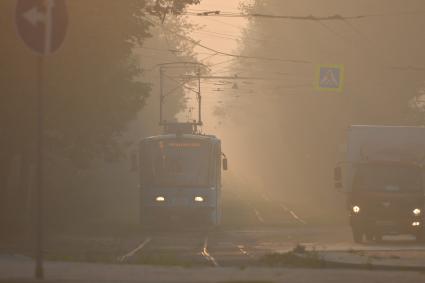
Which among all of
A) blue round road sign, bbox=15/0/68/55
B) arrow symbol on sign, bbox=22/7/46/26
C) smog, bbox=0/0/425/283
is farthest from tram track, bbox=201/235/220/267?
arrow symbol on sign, bbox=22/7/46/26

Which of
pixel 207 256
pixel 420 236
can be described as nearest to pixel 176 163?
pixel 420 236

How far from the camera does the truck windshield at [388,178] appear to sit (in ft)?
112

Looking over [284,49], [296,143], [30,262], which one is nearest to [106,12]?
[30,262]

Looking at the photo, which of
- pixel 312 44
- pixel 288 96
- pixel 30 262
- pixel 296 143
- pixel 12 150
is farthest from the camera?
pixel 296 143

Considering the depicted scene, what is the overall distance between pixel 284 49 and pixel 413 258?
57530 mm

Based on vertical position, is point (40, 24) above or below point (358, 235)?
above

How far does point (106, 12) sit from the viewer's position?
31594 millimetres

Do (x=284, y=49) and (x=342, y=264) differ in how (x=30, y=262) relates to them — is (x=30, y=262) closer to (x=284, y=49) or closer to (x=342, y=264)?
(x=342, y=264)

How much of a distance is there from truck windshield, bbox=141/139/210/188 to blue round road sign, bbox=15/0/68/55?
86.6ft

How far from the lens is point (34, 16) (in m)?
Result: 14.9

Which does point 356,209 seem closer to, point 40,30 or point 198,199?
point 198,199

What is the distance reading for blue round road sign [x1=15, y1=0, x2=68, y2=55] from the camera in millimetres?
14891

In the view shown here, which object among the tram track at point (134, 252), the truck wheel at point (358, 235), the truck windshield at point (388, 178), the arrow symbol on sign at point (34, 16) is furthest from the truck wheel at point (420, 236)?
the arrow symbol on sign at point (34, 16)

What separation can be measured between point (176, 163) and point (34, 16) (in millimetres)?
26884
